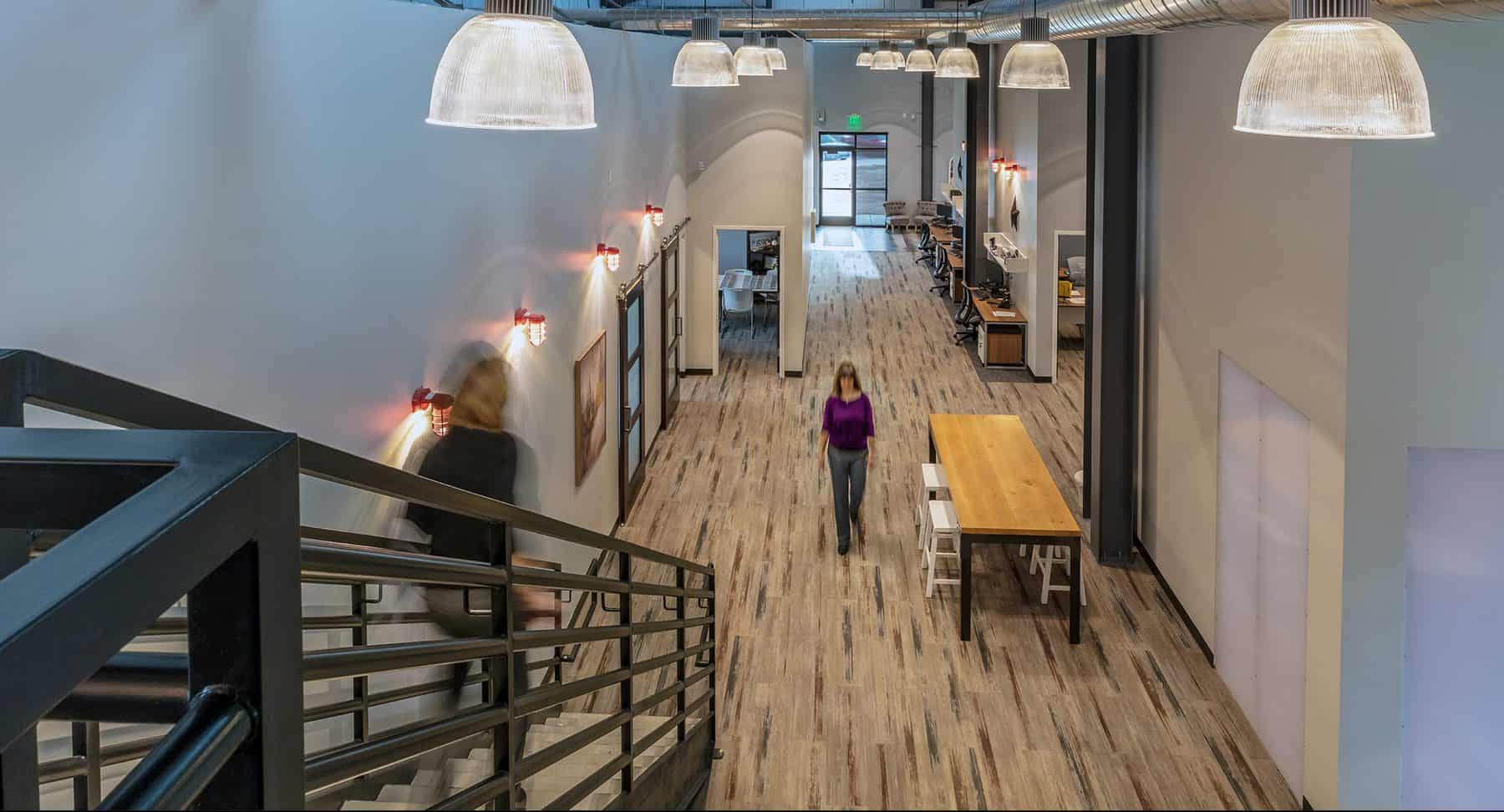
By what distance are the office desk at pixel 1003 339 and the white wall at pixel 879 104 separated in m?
13.8

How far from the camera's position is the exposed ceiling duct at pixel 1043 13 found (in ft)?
10.5

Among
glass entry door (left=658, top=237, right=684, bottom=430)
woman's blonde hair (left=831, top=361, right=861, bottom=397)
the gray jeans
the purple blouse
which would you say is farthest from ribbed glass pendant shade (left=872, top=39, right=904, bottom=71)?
the gray jeans

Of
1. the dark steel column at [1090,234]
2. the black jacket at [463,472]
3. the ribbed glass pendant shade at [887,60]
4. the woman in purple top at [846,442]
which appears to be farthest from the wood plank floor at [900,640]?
the ribbed glass pendant shade at [887,60]

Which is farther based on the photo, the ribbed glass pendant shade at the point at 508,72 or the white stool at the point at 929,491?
the white stool at the point at 929,491

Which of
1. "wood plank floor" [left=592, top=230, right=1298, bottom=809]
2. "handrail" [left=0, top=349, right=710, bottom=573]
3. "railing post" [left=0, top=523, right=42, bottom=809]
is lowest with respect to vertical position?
"wood plank floor" [left=592, top=230, right=1298, bottom=809]

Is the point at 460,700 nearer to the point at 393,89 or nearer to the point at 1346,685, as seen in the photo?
the point at 393,89

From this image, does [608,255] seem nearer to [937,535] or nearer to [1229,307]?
[937,535]

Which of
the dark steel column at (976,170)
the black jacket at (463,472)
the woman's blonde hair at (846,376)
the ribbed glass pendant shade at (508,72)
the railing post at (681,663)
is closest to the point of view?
the ribbed glass pendant shade at (508,72)

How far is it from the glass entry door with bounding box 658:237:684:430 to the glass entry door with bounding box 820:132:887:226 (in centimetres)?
1597

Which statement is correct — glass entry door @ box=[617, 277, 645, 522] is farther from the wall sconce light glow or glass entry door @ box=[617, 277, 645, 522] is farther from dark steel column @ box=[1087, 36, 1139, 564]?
dark steel column @ box=[1087, 36, 1139, 564]

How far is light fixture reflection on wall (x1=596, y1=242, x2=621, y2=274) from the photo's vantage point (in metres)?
8.75

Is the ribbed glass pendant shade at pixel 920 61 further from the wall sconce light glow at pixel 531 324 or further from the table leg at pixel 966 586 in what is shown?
the wall sconce light glow at pixel 531 324

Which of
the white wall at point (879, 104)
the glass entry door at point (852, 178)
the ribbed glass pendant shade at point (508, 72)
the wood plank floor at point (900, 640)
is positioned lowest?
the wood plank floor at point (900, 640)

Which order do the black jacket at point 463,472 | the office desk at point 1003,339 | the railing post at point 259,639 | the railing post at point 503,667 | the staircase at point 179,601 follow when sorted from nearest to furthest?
the staircase at point 179,601 < the railing post at point 259,639 < the railing post at point 503,667 < the black jacket at point 463,472 < the office desk at point 1003,339
